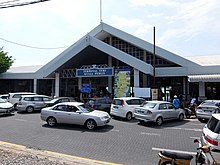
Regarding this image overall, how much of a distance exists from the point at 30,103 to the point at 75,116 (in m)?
9.67

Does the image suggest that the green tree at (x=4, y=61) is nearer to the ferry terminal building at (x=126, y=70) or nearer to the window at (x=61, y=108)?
the ferry terminal building at (x=126, y=70)

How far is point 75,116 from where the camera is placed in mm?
13570

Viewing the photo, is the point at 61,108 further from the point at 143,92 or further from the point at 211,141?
the point at 211,141

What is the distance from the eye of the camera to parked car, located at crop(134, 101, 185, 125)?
14.4 metres

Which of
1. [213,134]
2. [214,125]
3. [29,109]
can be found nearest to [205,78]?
[214,125]

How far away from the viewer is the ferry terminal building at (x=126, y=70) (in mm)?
23039

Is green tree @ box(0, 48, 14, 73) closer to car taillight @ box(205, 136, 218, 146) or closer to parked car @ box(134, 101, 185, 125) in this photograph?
parked car @ box(134, 101, 185, 125)

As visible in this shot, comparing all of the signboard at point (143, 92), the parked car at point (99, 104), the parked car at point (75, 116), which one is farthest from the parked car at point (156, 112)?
the signboard at point (143, 92)

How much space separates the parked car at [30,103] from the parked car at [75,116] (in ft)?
25.4

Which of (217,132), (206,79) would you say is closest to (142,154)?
(217,132)

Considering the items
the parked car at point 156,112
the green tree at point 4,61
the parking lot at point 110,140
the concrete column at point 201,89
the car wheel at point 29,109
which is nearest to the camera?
the parking lot at point 110,140

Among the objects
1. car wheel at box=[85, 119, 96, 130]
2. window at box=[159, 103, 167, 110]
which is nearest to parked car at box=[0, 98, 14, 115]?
car wheel at box=[85, 119, 96, 130]

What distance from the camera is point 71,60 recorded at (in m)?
27.7

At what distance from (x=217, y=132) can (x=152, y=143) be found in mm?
4162
